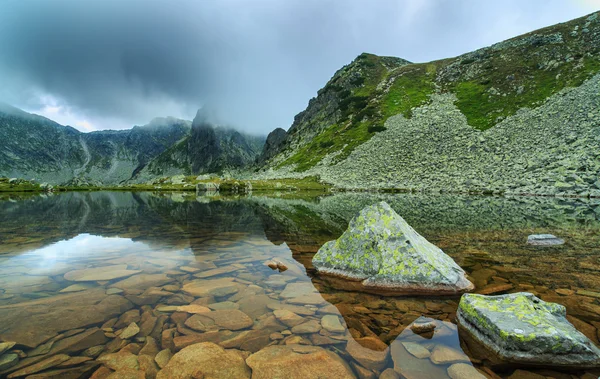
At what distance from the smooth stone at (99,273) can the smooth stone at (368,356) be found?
7.89m

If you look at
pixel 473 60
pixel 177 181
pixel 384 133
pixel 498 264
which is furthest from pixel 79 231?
pixel 473 60

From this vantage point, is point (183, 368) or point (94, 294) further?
point (94, 294)

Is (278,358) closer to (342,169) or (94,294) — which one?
(94,294)

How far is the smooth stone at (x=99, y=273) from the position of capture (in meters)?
9.08

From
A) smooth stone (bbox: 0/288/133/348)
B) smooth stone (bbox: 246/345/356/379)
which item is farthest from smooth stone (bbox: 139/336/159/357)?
smooth stone (bbox: 246/345/356/379)

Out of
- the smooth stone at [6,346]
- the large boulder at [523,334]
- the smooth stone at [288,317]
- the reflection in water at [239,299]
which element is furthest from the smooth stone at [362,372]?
the smooth stone at [6,346]

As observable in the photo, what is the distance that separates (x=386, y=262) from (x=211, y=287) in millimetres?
5663

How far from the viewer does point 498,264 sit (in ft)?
36.1

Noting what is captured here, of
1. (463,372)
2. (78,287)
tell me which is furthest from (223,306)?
(463,372)

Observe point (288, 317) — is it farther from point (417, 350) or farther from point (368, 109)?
point (368, 109)

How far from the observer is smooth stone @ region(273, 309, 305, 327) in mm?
6344

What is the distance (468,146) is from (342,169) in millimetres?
34329

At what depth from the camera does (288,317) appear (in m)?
6.59

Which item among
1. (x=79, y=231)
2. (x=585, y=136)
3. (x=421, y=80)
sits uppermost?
(x=421, y=80)
